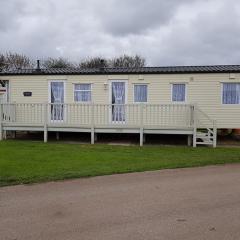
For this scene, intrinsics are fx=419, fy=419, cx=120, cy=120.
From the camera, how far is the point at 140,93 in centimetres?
1767

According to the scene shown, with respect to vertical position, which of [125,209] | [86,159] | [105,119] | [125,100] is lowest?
[125,209]

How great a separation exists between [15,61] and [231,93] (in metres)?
31.7

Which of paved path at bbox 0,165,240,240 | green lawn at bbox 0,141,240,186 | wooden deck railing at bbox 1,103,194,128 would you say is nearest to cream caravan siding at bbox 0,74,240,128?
wooden deck railing at bbox 1,103,194,128

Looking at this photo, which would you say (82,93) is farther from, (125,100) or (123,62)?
(123,62)

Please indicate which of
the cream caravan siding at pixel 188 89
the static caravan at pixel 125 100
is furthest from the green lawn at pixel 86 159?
the cream caravan siding at pixel 188 89

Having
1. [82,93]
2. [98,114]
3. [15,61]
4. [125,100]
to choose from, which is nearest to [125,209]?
[98,114]

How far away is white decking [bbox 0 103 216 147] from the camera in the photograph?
16.1 metres

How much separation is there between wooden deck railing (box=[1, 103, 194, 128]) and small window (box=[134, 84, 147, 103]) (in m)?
0.80

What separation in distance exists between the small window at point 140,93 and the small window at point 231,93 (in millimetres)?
3249

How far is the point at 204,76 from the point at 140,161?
6.95 metres

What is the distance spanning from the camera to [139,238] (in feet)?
16.9

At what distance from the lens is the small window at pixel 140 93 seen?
17.6 metres

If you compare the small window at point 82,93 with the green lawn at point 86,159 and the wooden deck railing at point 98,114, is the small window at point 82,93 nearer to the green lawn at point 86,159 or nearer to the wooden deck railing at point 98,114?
the wooden deck railing at point 98,114

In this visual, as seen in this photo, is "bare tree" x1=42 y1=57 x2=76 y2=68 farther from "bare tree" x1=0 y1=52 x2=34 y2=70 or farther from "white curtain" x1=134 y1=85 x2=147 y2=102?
"white curtain" x1=134 y1=85 x2=147 y2=102
